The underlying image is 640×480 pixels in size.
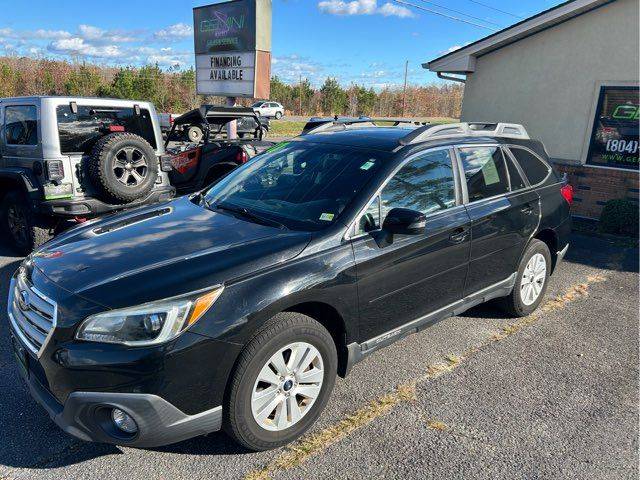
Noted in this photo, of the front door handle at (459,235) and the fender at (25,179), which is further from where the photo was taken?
the fender at (25,179)

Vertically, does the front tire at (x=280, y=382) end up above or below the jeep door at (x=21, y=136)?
below

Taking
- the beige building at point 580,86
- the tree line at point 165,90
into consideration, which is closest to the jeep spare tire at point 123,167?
the beige building at point 580,86

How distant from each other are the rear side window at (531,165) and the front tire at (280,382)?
2.69 meters

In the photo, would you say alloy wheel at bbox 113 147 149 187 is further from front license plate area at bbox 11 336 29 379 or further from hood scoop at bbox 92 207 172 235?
front license plate area at bbox 11 336 29 379

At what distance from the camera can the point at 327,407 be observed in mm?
3090

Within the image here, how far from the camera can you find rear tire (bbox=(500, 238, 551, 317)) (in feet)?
14.3

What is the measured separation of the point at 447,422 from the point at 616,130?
7.33 meters

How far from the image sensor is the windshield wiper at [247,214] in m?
3.06

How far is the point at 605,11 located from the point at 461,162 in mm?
6412

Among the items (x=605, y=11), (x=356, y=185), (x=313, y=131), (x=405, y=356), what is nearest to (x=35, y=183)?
(x=313, y=131)

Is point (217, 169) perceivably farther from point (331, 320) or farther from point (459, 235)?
point (331, 320)

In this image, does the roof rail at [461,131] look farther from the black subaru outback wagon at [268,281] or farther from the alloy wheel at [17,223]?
the alloy wheel at [17,223]

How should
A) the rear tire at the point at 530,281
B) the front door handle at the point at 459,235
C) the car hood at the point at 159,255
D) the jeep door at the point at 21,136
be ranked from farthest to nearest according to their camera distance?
the jeep door at the point at 21,136 < the rear tire at the point at 530,281 < the front door handle at the point at 459,235 < the car hood at the point at 159,255

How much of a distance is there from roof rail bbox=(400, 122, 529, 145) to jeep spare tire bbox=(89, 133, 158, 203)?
3704 mm
